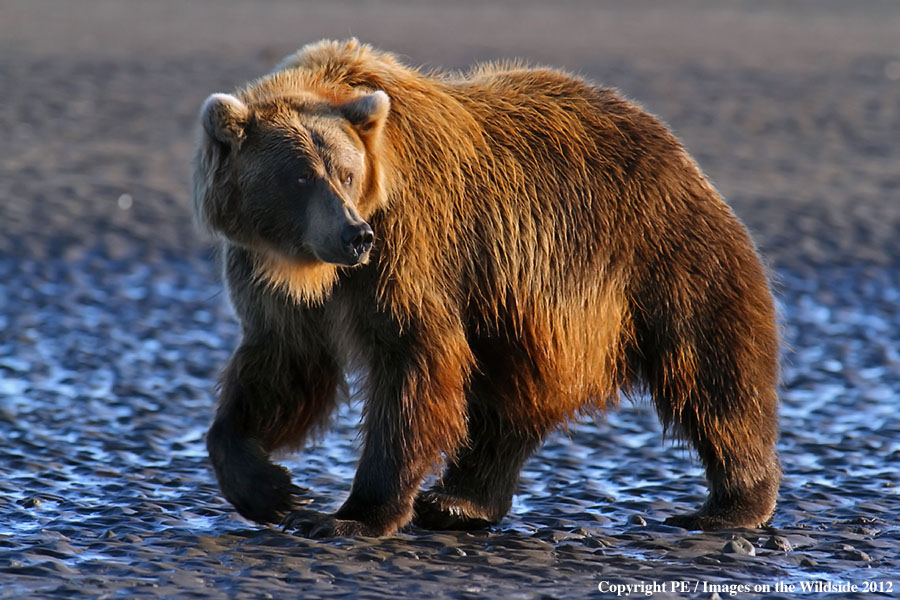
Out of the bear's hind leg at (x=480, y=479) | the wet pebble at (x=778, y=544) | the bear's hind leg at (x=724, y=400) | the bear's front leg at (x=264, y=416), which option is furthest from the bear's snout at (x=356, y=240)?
the wet pebble at (x=778, y=544)

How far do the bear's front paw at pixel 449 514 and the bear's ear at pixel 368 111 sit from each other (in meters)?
1.58

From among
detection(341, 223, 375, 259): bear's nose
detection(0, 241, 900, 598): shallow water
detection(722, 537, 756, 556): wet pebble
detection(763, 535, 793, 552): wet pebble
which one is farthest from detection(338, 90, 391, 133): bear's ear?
detection(763, 535, 793, 552): wet pebble

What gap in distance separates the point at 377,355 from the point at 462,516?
2.93 feet

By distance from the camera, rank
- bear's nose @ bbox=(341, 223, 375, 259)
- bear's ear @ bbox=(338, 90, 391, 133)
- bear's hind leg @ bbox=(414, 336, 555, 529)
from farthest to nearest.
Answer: bear's hind leg @ bbox=(414, 336, 555, 529)
bear's ear @ bbox=(338, 90, 391, 133)
bear's nose @ bbox=(341, 223, 375, 259)

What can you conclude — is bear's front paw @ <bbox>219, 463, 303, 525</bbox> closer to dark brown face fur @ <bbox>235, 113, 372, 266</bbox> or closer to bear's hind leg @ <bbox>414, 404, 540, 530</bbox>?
bear's hind leg @ <bbox>414, 404, 540, 530</bbox>

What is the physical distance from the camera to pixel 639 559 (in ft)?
16.9

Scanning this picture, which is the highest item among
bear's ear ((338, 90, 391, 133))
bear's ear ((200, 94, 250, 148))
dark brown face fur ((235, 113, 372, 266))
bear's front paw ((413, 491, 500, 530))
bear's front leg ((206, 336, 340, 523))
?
bear's ear ((338, 90, 391, 133))

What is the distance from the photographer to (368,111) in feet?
16.3

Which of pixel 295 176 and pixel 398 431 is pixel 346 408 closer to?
pixel 398 431

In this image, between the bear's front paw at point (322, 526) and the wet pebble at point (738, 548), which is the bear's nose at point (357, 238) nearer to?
the bear's front paw at point (322, 526)

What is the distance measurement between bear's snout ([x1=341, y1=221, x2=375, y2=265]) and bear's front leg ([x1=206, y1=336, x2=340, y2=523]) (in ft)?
2.63

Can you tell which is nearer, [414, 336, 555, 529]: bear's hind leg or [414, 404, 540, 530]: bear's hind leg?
[414, 336, 555, 529]: bear's hind leg

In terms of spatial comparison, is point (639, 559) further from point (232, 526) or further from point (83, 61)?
point (83, 61)

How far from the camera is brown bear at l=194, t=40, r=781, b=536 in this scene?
5043mm
